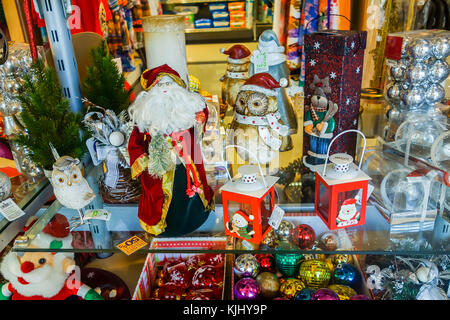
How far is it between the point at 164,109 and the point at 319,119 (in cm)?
49

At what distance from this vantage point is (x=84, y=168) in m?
1.15

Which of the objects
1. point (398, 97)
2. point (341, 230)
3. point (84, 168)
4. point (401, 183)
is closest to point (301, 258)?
point (341, 230)

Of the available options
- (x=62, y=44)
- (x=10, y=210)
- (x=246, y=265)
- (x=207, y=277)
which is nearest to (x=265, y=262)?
(x=246, y=265)

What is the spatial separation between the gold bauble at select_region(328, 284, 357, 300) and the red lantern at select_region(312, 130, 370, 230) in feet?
0.71

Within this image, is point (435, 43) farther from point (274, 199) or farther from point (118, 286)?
point (118, 286)

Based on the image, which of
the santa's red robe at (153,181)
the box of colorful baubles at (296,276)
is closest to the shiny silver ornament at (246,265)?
the box of colorful baubles at (296,276)

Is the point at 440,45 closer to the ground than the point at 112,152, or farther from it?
farther from it

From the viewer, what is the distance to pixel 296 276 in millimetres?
1154

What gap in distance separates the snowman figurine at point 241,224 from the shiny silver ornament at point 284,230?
0.09 m

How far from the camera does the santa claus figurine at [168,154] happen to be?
973 millimetres

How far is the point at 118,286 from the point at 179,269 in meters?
0.19

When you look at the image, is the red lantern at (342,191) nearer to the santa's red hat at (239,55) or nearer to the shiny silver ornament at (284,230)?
the shiny silver ornament at (284,230)

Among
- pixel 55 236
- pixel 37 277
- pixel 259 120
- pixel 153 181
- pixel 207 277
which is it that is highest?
pixel 259 120

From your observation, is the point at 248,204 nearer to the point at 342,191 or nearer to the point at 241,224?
the point at 241,224
